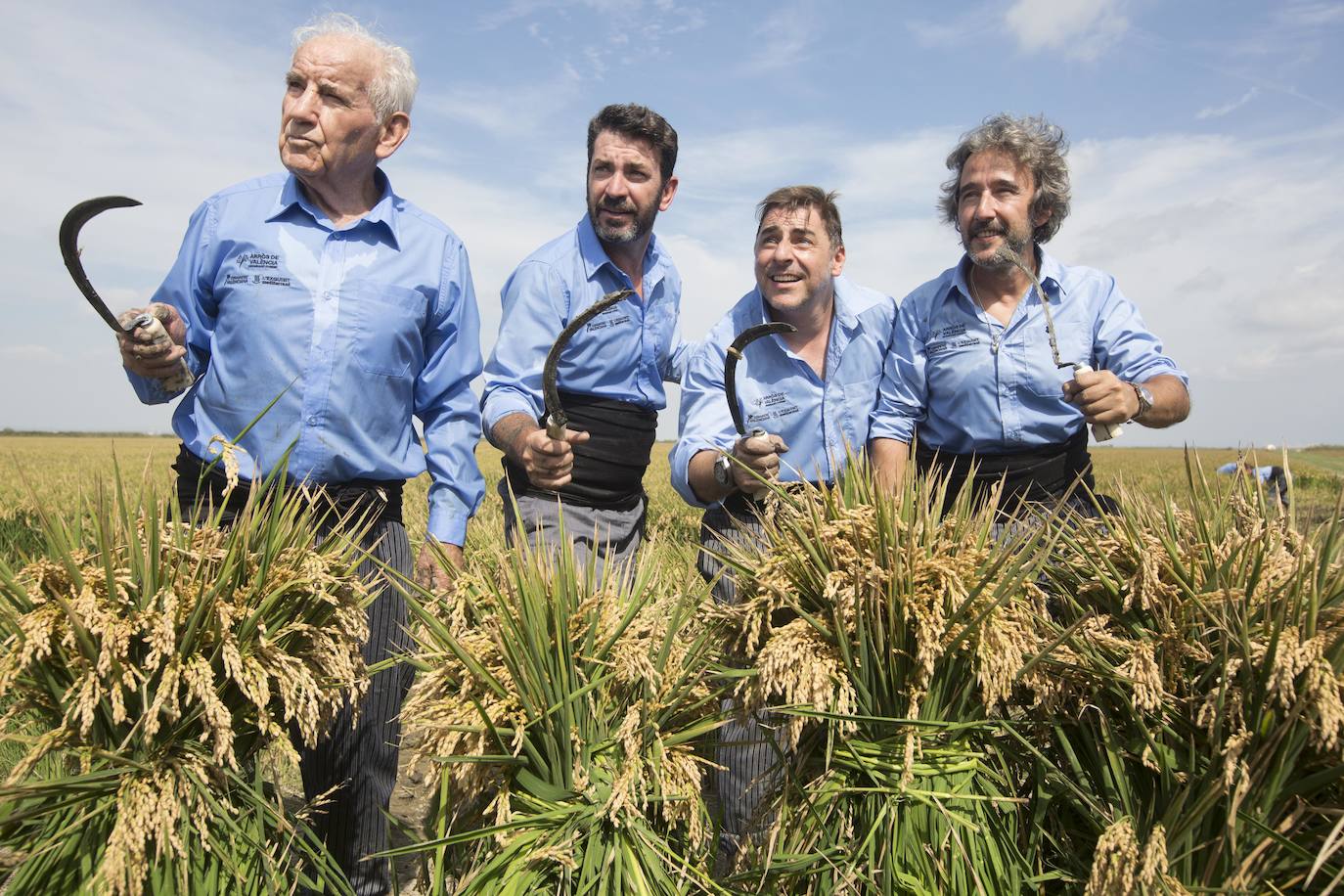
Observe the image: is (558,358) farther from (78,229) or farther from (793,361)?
(793,361)

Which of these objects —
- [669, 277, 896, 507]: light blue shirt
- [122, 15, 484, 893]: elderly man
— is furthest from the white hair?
[669, 277, 896, 507]: light blue shirt

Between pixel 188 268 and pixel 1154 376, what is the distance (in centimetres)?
361

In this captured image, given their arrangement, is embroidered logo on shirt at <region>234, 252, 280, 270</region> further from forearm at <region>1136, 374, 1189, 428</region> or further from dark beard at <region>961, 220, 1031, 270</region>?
forearm at <region>1136, 374, 1189, 428</region>

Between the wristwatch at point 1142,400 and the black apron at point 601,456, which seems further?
the black apron at point 601,456

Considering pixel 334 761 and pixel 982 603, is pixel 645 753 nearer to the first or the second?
pixel 982 603

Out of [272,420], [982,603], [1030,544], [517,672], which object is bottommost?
[517,672]

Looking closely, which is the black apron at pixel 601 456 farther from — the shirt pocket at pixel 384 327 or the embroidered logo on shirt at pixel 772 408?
the shirt pocket at pixel 384 327

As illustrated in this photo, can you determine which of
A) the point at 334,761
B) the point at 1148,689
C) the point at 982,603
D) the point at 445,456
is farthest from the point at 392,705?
the point at 1148,689

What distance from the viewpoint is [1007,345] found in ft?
12.2

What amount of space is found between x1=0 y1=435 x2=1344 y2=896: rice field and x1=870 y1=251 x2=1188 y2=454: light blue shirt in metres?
1.59

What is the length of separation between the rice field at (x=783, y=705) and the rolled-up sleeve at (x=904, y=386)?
1.79 m

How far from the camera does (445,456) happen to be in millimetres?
3488

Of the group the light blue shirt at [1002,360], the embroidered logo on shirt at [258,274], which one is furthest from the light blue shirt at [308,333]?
the light blue shirt at [1002,360]

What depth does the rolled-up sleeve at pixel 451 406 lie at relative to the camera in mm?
3473
